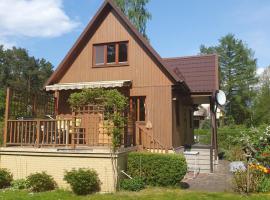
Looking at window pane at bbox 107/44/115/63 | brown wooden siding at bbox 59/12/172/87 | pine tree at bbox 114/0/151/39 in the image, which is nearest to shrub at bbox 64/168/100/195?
brown wooden siding at bbox 59/12/172/87

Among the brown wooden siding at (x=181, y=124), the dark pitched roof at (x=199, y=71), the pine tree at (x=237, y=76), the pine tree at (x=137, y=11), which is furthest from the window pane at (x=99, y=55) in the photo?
the pine tree at (x=237, y=76)

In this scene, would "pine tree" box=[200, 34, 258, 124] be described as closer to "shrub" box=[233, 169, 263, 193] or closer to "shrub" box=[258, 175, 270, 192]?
"shrub" box=[258, 175, 270, 192]

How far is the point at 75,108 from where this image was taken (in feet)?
48.3

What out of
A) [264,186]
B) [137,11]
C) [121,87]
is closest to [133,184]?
[264,186]

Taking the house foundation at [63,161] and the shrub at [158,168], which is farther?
the house foundation at [63,161]

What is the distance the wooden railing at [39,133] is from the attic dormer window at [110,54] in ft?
17.4

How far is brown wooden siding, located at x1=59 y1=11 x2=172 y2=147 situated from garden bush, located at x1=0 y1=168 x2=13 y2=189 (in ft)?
23.2

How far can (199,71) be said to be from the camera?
848 inches

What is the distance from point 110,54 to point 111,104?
5.94m

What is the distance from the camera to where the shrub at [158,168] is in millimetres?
12781

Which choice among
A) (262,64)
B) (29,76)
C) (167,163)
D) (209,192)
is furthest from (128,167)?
(29,76)

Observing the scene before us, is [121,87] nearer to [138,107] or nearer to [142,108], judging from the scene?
[138,107]

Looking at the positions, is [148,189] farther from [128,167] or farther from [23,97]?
[23,97]

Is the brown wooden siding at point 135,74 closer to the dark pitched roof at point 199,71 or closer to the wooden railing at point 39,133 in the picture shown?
the dark pitched roof at point 199,71
